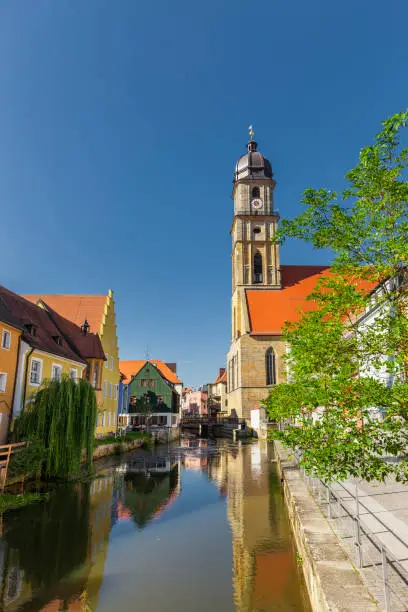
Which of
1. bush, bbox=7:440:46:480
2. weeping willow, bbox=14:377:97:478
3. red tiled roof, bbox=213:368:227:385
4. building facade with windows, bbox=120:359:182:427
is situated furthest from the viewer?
red tiled roof, bbox=213:368:227:385

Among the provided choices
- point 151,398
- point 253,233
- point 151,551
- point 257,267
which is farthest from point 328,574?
point 253,233

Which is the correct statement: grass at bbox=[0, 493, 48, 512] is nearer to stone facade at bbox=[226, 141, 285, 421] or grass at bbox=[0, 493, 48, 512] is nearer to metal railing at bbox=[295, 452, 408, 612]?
metal railing at bbox=[295, 452, 408, 612]

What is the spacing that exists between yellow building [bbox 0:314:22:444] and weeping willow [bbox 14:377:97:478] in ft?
2.72

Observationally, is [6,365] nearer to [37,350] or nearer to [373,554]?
[37,350]

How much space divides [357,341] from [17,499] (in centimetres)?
1344

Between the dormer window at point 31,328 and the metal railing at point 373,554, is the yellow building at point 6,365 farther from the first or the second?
the metal railing at point 373,554

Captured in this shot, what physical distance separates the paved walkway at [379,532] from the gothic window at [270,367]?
39.0m

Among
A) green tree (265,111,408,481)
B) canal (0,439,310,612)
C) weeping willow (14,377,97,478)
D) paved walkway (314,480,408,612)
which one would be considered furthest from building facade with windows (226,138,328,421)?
green tree (265,111,408,481)

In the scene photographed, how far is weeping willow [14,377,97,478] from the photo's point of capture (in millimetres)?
17234

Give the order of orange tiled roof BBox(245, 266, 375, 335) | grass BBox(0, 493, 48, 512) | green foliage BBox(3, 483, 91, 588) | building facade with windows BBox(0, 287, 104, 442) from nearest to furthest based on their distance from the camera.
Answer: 1. green foliage BBox(3, 483, 91, 588)
2. grass BBox(0, 493, 48, 512)
3. building facade with windows BBox(0, 287, 104, 442)
4. orange tiled roof BBox(245, 266, 375, 335)

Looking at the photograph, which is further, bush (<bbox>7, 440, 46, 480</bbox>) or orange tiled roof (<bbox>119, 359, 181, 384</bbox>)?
orange tiled roof (<bbox>119, 359, 181, 384</bbox>)

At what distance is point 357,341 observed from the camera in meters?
6.06

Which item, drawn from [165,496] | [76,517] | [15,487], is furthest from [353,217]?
[15,487]

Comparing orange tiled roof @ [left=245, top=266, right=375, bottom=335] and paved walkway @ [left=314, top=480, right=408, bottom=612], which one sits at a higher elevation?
orange tiled roof @ [left=245, top=266, right=375, bottom=335]
